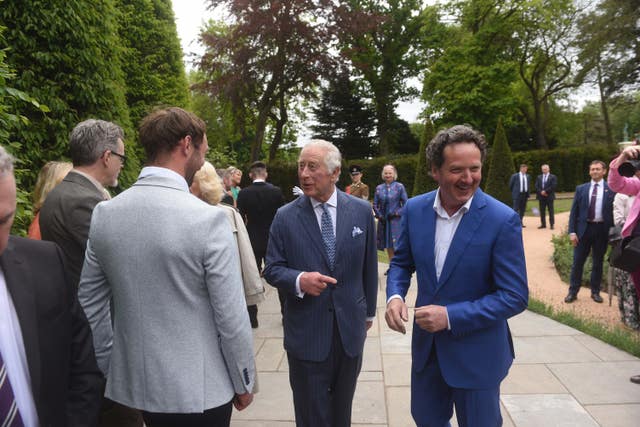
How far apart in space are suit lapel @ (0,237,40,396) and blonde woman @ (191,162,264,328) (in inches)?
95.8

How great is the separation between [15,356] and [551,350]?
5146 millimetres

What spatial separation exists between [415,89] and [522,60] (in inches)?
352

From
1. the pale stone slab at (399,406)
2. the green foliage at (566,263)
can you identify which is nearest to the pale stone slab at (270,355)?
the pale stone slab at (399,406)

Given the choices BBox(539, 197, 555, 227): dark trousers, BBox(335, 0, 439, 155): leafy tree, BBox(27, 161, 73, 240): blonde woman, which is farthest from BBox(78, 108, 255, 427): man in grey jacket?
BBox(335, 0, 439, 155): leafy tree

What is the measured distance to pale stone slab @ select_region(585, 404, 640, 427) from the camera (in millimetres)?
3441

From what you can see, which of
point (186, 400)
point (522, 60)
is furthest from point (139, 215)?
point (522, 60)

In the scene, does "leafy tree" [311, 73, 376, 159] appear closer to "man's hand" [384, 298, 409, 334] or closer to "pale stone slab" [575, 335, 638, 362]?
"pale stone slab" [575, 335, 638, 362]

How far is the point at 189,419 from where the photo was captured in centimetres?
189

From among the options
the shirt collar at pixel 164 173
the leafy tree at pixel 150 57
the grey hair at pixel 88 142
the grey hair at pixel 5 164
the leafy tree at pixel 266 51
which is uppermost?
the leafy tree at pixel 266 51

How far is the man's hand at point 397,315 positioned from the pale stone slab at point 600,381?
8.39 feet

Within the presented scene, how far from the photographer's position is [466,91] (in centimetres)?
3183

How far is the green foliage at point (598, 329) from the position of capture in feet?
16.1

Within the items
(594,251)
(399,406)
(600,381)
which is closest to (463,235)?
(399,406)

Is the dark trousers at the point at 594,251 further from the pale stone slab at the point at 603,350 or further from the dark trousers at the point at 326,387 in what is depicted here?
the dark trousers at the point at 326,387
